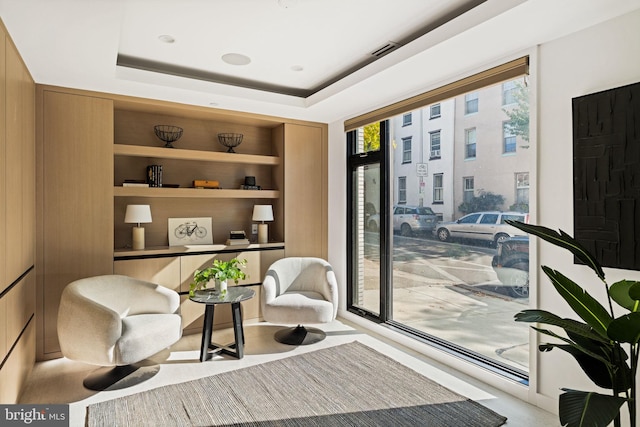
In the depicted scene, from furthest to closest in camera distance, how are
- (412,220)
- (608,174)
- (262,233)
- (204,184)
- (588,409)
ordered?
(262,233) < (204,184) < (412,220) < (608,174) < (588,409)

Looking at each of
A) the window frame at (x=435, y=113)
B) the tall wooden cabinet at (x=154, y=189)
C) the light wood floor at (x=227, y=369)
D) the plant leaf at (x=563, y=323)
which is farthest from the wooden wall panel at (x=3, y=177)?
the window frame at (x=435, y=113)

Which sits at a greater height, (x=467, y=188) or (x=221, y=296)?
(x=467, y=188)

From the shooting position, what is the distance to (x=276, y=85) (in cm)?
414

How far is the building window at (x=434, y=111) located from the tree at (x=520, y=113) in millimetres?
720

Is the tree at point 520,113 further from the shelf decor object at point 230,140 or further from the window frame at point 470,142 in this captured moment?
the shelf decor object at point 230,140

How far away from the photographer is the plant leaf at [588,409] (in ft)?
4.43

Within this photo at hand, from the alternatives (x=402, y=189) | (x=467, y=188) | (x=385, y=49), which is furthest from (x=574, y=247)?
(x=402, y=189)

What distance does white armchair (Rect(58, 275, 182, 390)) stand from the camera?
2850 millimetres

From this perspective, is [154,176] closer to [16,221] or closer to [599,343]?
[16,221]

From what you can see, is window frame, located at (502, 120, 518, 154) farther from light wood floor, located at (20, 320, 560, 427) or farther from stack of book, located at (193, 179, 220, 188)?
stack of book, located at (193, 179, 220, 188)

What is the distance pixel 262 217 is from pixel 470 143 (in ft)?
7.85

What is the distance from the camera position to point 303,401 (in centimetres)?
280

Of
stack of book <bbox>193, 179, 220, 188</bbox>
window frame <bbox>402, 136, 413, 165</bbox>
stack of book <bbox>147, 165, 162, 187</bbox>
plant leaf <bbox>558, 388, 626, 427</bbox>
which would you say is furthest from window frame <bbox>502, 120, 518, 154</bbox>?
stack of book <bbox>147, 165, 162, 187</bbox>

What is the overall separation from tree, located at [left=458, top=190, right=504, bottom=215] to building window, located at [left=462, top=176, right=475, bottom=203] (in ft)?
0.09
